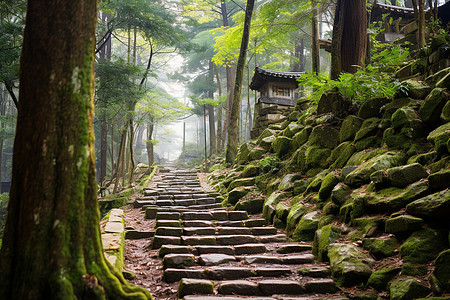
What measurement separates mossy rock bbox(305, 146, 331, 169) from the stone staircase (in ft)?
5.72

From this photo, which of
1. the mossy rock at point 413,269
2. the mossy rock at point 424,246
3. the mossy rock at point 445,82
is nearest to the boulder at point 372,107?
the mossy rock at point 445,82

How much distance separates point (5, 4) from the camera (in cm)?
833

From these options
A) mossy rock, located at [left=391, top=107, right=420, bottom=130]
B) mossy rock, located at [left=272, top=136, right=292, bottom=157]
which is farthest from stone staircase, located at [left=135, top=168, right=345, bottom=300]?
mossy rock, located at [left=391, top=107, right=420, bottom=130]

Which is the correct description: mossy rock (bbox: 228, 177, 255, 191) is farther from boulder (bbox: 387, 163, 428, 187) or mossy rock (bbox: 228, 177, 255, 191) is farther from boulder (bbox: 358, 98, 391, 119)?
boulder (bbox: 387, 163, 428, 187)

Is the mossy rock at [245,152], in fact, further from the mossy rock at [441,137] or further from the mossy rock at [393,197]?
the mossy rock at [441,137]

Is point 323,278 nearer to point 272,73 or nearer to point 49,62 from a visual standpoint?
point 49,62

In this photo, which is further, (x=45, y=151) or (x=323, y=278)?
(x=323, y=278)

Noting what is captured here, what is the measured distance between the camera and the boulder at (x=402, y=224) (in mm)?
3506

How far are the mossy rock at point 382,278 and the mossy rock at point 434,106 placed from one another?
8.96 feet

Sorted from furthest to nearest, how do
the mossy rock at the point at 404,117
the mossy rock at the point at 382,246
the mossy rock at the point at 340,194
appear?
the mossy rock at the point at 404,117 < the mossy rock at the point at 340,194 < the mossy rock at the point at 382,246

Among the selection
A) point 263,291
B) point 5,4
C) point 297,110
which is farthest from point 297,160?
point 5,4

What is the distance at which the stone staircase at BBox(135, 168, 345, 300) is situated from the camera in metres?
3.47

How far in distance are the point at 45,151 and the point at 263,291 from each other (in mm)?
2769

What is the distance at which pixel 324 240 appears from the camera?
14.5 feet
